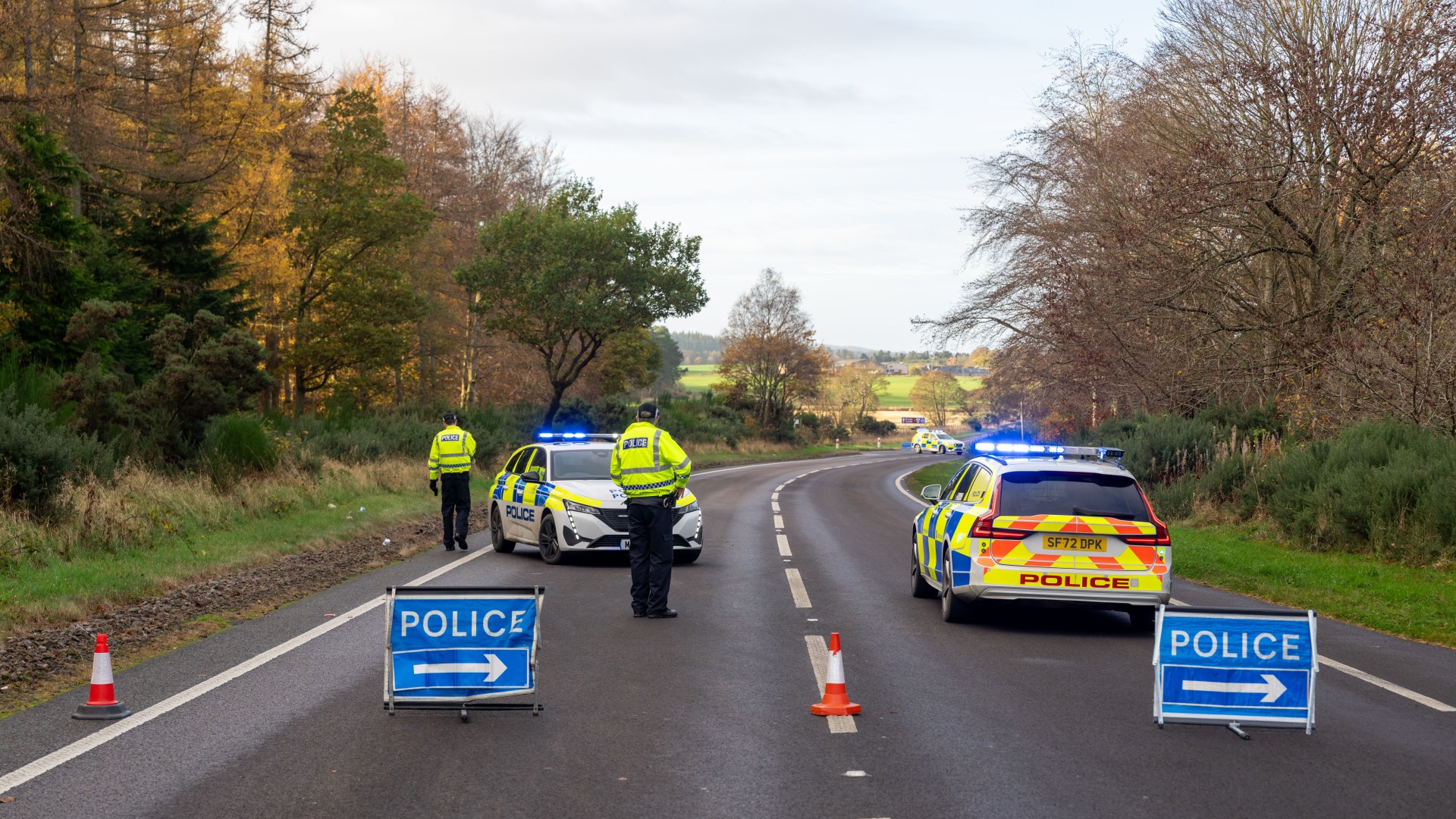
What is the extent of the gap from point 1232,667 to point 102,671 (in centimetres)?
643

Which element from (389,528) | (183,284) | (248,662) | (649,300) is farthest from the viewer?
(649,300)

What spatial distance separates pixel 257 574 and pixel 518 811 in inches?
365

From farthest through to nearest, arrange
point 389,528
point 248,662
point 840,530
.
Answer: point 840,530 → point 389,528 → point 248,662

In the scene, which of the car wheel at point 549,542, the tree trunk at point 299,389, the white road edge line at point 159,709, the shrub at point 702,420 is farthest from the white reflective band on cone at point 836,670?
the shrub at point 702,420

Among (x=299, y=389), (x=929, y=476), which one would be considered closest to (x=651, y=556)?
(x=929, y=476)

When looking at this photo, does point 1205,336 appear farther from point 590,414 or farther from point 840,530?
point 590,414

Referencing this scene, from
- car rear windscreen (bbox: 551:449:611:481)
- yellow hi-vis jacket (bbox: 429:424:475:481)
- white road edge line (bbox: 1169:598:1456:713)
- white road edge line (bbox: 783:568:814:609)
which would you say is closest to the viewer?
white road edge line (bbox: 1169:598:1456:713)

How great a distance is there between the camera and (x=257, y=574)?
13.6m

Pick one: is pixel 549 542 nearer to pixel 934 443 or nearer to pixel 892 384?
pixel 934 443

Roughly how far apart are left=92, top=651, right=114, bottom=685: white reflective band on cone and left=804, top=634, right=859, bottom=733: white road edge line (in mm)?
4089

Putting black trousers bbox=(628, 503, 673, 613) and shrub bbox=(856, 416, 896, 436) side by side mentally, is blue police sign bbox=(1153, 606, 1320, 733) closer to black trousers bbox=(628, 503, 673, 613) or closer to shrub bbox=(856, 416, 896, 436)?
black trousers bbox=(628, 503, 673, 613)

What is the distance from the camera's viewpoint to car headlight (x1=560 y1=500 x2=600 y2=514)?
1507 cm

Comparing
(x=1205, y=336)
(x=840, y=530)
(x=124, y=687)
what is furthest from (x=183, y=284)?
(x=124, y=687)

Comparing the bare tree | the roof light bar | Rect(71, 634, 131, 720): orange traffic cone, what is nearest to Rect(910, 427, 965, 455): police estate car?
the bare tree
